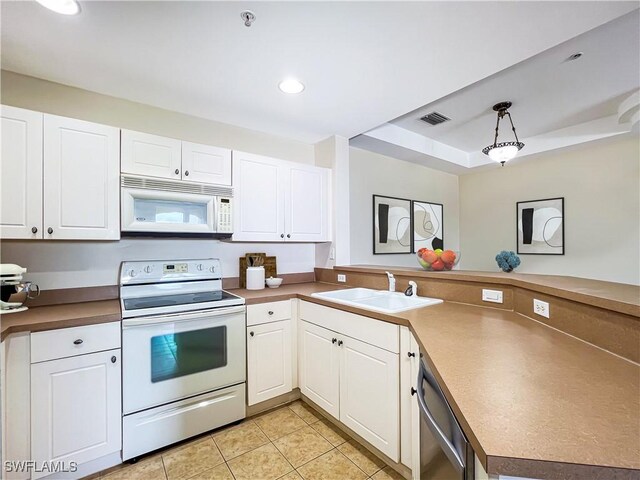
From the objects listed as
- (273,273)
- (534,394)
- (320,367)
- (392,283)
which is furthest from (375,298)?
(534,394)

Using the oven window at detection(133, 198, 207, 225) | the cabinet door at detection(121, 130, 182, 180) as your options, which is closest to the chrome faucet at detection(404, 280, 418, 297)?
the oven window at detection(133, 198, 207, 225)

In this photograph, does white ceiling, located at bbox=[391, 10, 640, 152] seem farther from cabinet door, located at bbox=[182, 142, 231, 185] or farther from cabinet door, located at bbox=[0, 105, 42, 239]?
cabinet door, located at bbox=[0, 105, 42, 239]

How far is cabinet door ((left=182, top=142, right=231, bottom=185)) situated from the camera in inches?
88.0

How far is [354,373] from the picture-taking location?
Result: 6.09 ft

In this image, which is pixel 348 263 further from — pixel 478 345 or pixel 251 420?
pixel 478 345

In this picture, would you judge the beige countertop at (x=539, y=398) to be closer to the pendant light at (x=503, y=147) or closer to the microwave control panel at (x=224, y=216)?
the microwave control panel at (x=224, y=216)

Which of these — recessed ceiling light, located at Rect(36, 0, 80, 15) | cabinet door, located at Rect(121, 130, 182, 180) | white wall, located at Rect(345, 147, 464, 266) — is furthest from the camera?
white wall, located at Rect(345, 147, 464, 266)

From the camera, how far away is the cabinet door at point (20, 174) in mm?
1660

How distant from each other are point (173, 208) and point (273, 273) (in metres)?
1.10

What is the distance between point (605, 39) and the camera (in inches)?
72.1

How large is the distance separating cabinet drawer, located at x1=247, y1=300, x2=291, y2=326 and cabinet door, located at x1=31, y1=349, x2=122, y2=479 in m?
0.82

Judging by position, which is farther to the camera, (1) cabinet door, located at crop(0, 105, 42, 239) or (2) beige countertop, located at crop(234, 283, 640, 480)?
(1) cabinet door, located at crop(0, 105, 42, 239)

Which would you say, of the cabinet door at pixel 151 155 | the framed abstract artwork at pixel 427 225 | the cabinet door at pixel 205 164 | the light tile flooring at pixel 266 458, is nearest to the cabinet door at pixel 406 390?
the light tile flooring at pixel 266 458

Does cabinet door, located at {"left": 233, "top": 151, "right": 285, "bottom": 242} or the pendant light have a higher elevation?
the pendant light
